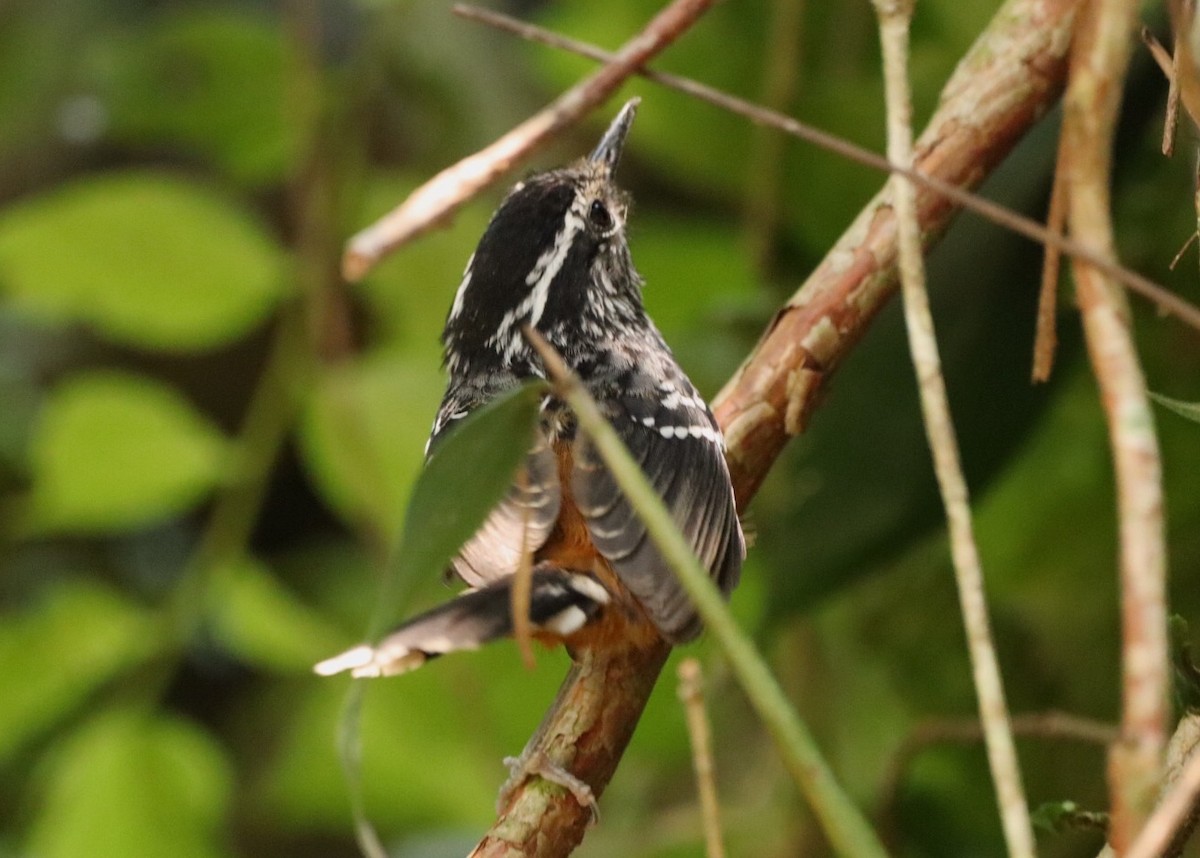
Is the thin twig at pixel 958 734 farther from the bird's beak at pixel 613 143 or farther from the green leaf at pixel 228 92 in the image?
the green leaf at pixel 228 92

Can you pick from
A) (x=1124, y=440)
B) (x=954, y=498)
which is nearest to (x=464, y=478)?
(x=954, y=498)

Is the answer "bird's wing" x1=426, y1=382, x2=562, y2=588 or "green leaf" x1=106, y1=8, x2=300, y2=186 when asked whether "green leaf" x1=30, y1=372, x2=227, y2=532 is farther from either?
"bird's wing" x1=426, y1=382, x2=562, y2=588

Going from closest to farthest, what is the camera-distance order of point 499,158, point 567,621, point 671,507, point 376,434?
1. point 499,158
2. point 567,621
3. point 671,507
4. point 376,434

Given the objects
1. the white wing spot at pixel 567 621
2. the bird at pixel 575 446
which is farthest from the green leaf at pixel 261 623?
the white wing spot at pixel 567 621

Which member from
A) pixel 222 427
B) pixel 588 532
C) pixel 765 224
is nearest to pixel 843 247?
pixel 588 532

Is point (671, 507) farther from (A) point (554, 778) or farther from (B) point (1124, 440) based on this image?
(B) point (1124, 440)

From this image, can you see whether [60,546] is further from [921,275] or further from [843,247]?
[921,275]

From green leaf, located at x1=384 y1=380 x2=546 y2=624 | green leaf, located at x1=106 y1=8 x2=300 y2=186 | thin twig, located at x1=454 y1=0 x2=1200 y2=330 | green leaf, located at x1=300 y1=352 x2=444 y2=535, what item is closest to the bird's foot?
green leaf, located at x1=384 y1=380 x2=546 y2=624
